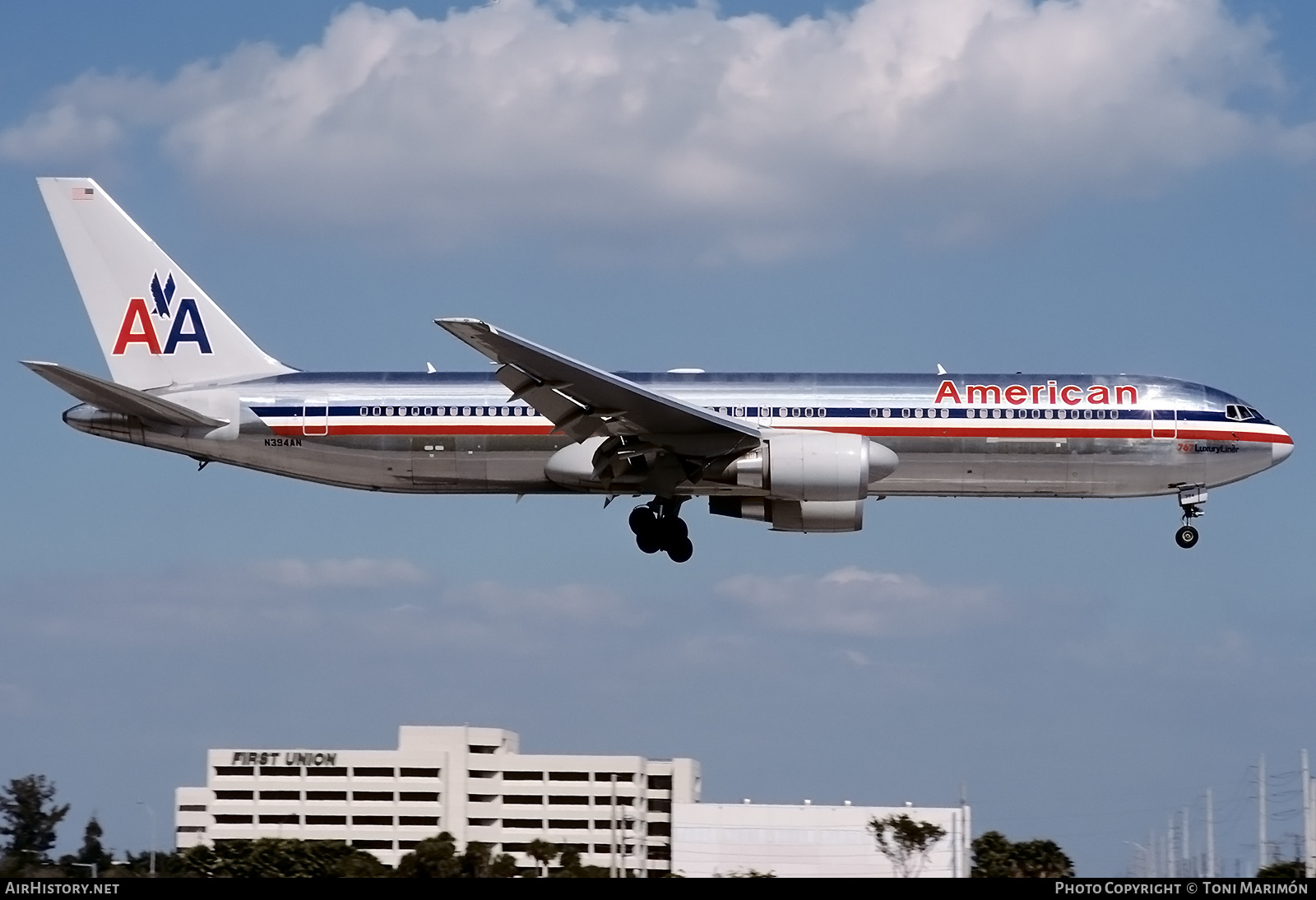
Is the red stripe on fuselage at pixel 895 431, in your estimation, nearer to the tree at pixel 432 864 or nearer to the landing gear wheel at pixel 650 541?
the landing gear wheel at pixel 650 541

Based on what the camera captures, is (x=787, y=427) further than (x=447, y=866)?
No

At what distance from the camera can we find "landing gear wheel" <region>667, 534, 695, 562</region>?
125ft

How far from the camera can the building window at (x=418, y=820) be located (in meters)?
93.3

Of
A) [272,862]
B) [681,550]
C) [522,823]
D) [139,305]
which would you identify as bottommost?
[272,862]

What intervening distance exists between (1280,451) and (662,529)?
14.5 metres

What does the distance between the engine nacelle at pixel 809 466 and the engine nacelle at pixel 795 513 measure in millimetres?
1457

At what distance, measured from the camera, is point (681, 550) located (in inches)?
1506

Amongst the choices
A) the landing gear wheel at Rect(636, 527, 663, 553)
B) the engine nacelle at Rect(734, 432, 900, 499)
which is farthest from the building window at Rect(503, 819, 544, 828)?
the engine nacelle at Rect(734, 432, 900, 499)

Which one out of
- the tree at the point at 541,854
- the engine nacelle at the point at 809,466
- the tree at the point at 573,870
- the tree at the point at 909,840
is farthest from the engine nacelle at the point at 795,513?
Answer: the tree at the point at 541,854

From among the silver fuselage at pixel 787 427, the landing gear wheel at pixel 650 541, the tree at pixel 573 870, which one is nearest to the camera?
the silver fuselage at pixel 787 427

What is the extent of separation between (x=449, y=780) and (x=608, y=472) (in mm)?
62829

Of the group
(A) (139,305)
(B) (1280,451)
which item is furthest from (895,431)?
(A) (139,305)

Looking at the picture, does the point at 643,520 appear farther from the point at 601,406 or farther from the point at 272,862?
the point at 272,862

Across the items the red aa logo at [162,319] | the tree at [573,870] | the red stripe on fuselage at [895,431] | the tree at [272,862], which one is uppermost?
the red aa logo at [162,319]
